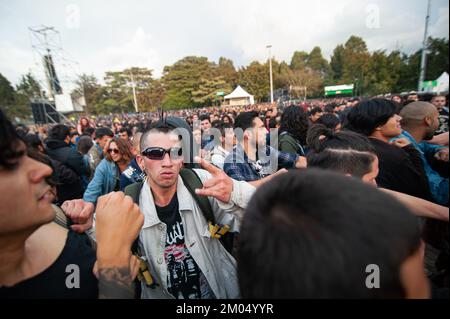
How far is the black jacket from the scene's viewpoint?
3.51m

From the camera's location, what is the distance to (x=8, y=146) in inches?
33.4

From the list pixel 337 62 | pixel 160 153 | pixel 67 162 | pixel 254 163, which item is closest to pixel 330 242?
pixel 160 153

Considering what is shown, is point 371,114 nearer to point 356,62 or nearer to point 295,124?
point 295,124

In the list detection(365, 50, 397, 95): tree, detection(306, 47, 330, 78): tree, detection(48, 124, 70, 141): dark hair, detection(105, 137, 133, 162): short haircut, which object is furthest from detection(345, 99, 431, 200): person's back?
detection(306, 47, 330, 78): tree

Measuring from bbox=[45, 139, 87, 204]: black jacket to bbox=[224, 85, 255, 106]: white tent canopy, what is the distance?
3867cm

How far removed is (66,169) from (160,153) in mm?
2570

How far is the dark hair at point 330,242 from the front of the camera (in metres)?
0.60

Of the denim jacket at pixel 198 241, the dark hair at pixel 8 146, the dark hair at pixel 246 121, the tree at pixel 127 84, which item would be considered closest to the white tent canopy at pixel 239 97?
the tree at pixel 127 84

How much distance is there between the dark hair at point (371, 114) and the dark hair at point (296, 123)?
58.4 inches

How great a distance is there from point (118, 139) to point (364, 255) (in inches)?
148

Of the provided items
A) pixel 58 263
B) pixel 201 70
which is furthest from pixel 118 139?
pixel 201 70

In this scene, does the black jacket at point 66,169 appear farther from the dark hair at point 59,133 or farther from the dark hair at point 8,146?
the dark hair at point 8,146

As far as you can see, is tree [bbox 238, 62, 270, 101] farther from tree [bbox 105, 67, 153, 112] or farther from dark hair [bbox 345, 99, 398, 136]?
dark hair [bbox 345, 99, 398, 136]

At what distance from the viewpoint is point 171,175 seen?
191 centimetres
